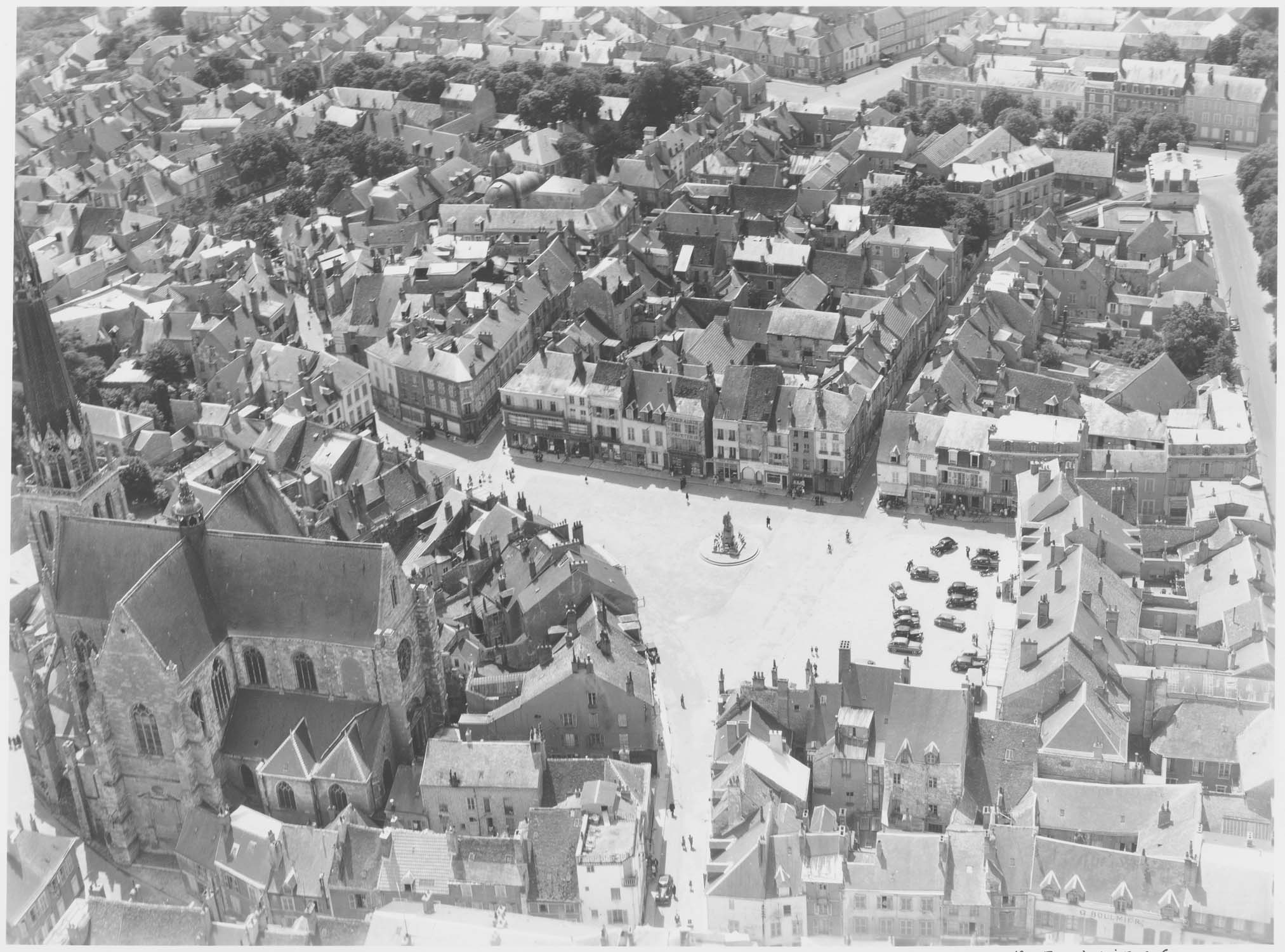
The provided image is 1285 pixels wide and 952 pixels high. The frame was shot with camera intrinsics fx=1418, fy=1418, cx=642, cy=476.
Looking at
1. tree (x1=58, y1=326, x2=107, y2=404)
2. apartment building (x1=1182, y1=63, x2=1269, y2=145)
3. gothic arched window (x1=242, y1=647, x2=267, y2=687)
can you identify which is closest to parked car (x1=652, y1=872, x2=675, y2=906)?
gothic arched window (x1=242, y1=647, x2=267, y2=687)

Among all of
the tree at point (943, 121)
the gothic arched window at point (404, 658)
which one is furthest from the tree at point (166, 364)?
the tree at point (943, 121)

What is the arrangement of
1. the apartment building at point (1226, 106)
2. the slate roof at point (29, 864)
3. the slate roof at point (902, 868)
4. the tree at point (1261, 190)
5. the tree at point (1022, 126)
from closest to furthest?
the slate roof at point (902, 868), the slate roof at point (29, 864), the tree at point (1261, 190), the apartment building at point (1226, 106), the tree at point (1022, 126)

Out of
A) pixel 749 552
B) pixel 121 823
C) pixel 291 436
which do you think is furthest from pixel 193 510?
pixel 749 552

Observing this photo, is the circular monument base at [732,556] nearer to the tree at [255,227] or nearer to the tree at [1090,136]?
the tree at [255,227]

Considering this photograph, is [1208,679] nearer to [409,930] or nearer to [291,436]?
[409,930]

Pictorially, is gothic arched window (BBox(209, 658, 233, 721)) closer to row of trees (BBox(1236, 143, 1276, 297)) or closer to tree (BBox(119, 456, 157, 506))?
tree (BBox(119, 456, 157, 506))

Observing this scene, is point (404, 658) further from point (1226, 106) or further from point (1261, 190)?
point (1226, 106)

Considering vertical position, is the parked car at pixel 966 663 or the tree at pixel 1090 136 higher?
the tree at pixel 1090 136

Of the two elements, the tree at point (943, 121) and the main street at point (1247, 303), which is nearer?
the main street at point (1247, 303)
